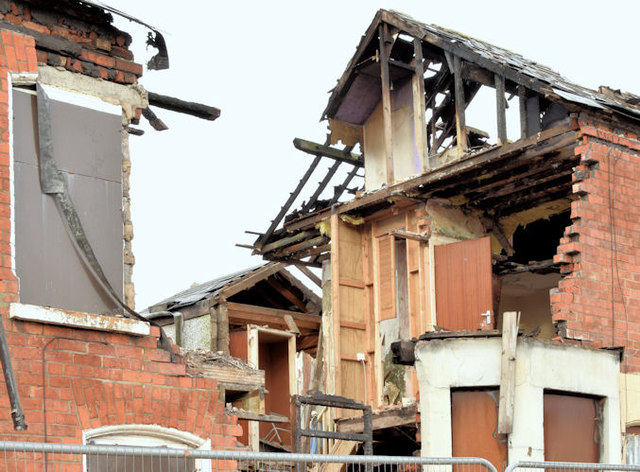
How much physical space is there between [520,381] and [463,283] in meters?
4.24

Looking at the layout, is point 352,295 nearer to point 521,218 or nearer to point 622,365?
point 521,218

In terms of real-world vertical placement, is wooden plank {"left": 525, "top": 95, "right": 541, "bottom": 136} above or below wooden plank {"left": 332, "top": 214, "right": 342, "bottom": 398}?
above

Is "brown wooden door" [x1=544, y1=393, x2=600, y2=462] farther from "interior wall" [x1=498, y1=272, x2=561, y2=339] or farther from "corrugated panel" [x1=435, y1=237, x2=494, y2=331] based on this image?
"interior wall" [x1=498, y1=272, x2=561, y2=339]

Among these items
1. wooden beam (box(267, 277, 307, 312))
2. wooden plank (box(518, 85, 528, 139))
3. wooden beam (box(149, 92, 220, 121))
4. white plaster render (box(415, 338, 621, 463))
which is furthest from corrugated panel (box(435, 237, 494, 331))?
wooden beam (box(267, 277, 307, 312))

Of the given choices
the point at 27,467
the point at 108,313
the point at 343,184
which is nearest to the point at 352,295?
the point at 343,184

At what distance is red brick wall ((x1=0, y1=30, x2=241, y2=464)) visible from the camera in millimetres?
10141

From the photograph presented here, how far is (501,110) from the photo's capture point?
18016 millimetres

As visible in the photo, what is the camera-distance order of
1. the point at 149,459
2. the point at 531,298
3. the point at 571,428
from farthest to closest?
the point at 531,298 → the point at 571,428 → the point at 149,459

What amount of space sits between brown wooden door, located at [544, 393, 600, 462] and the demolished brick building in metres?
0.03

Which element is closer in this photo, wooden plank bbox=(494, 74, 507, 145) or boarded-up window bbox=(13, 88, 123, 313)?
boarded-up window bbox=(13, 88, 123, 313)

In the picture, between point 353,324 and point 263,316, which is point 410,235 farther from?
point 263,316

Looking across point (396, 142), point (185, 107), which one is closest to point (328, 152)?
point (396, 142)

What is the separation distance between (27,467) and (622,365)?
948cm

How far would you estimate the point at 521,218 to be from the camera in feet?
65.9
